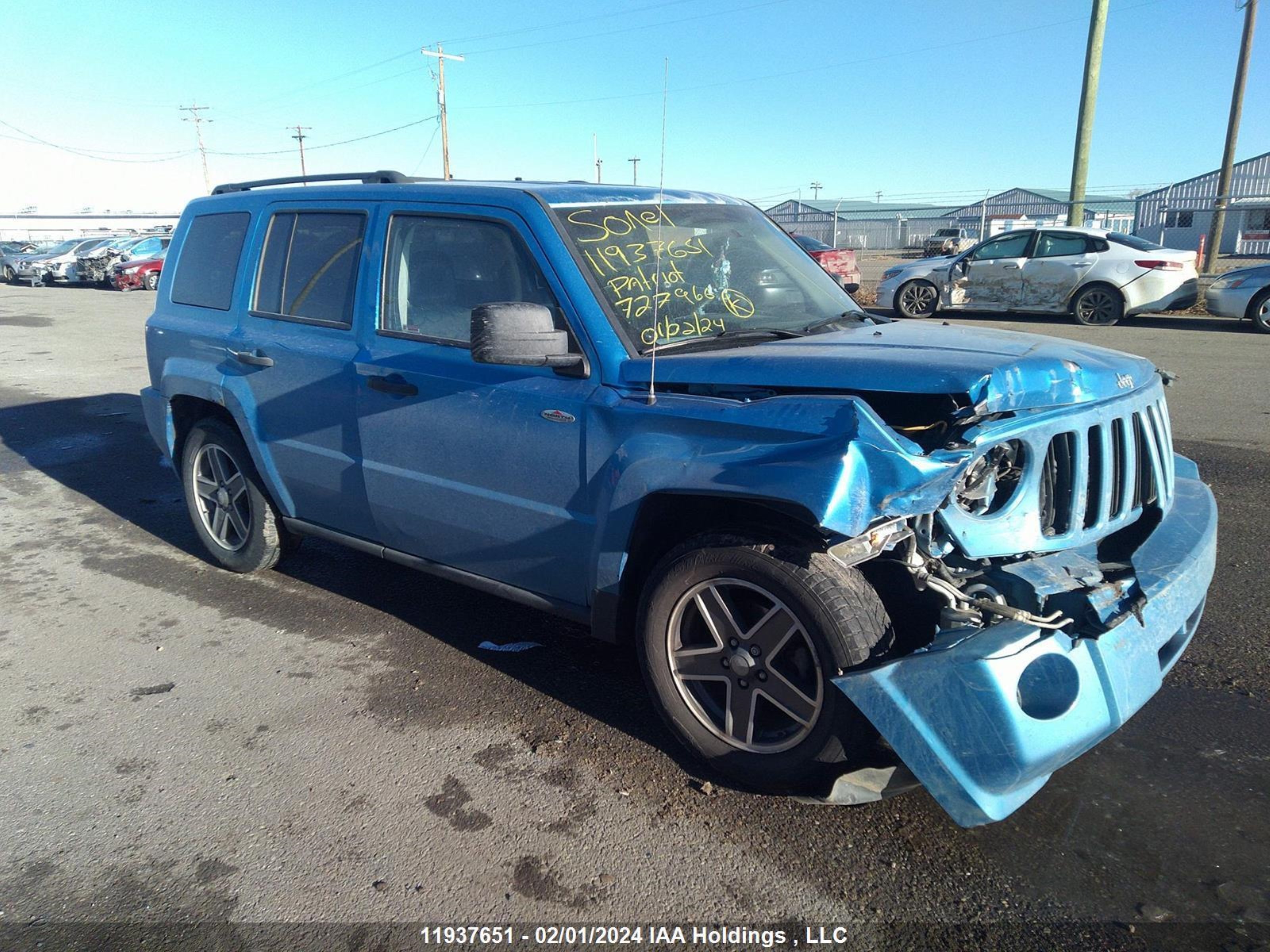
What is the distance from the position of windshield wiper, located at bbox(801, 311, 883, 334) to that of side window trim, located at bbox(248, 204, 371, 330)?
1.91 m

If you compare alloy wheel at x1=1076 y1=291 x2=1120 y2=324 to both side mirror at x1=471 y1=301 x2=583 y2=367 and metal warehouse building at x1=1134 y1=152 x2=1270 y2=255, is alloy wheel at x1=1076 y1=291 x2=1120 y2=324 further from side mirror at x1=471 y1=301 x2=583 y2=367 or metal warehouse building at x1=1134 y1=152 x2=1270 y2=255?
metal warehouse building at x1=1134 y1=152 x2=1270 y2=255

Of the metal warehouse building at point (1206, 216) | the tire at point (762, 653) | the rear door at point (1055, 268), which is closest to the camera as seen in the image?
the tire at point (762, 653)

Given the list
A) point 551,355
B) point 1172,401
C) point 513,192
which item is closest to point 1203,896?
point 551,355

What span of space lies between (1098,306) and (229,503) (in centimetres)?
1433

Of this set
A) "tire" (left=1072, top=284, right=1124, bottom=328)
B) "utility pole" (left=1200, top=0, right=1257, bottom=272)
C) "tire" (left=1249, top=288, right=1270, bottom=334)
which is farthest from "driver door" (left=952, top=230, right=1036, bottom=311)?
"utility pole" (left=1200, top=0, right=1257, bottom=272)

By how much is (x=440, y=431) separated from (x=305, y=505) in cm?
122

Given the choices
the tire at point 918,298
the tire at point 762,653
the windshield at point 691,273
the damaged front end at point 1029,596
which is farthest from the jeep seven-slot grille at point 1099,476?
the tire at point 918,298

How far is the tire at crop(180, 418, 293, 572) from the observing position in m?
4.79

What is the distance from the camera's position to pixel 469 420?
3.53m

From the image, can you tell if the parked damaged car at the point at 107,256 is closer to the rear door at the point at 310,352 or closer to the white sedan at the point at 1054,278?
the white sedan at the point at 1054,278

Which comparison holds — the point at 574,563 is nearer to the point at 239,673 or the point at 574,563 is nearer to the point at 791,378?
the point at 791,378

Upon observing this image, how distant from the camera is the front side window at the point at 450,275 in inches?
138

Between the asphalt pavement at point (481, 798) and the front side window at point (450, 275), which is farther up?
the front side window at point (450, 275)

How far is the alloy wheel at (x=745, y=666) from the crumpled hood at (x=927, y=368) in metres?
0.67
